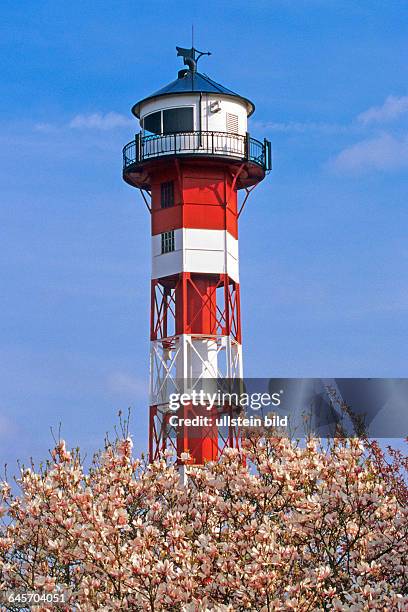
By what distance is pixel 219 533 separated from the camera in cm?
1677

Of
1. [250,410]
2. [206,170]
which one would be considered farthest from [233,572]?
[206,170]

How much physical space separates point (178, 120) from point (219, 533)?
26215 mm

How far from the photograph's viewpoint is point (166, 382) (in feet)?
131

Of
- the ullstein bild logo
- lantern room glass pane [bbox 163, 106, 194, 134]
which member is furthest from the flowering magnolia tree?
lantern room glass pane [bbox 163, 106, 194, 134]

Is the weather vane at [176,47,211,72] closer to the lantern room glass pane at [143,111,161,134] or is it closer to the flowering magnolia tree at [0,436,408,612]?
the lantern room glass pane at [143,111,161,134]

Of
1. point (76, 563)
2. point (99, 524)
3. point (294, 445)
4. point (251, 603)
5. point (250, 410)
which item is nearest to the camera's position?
point (251, 603)

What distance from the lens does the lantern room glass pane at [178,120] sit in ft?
136

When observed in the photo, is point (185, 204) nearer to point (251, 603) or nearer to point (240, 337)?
point (240, 337)

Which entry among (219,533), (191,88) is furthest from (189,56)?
(219,533)

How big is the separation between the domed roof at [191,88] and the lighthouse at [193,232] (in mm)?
43

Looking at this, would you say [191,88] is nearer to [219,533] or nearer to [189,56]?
[189,56]

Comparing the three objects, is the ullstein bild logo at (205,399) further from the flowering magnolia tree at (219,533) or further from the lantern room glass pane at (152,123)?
the flowering magnolia tree at (219,533)

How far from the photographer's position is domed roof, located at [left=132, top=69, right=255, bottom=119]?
41594 mm

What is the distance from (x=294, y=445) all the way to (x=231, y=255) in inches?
889
